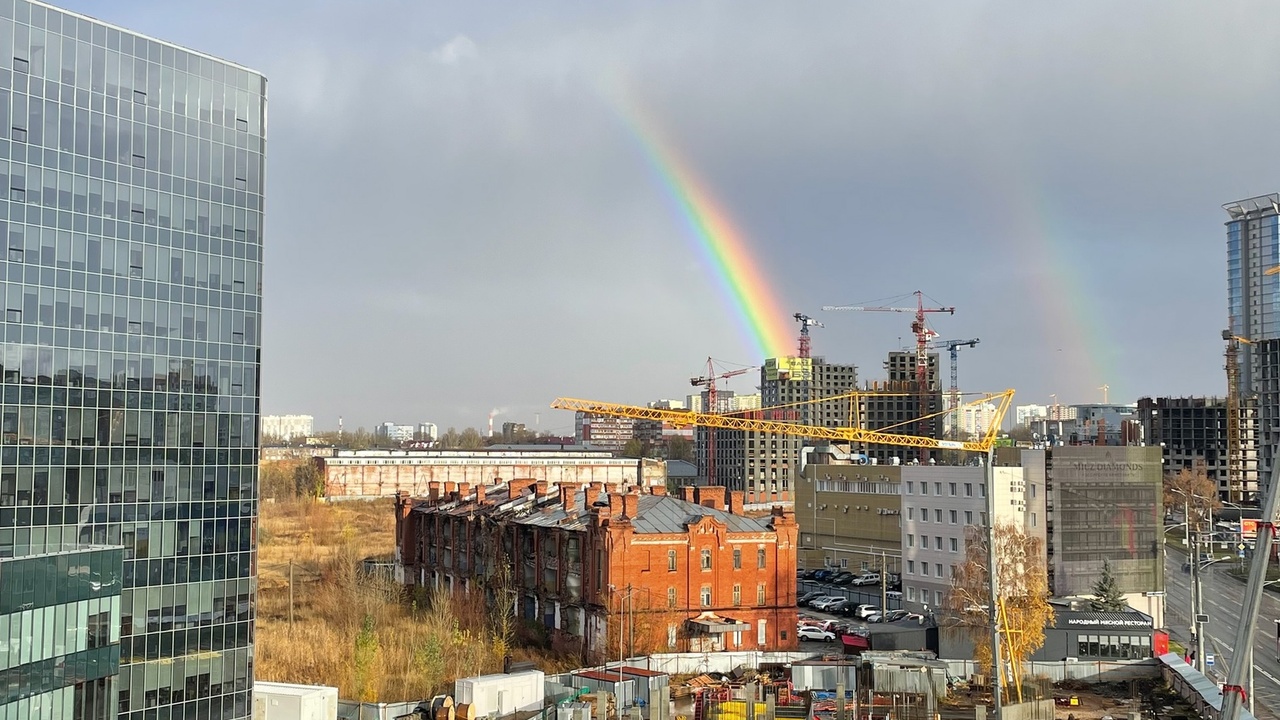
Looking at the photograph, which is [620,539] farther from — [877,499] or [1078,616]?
[877,499]

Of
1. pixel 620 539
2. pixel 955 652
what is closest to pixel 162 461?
pixel 620 539

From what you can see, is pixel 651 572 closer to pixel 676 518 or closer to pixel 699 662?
pixel 676 518

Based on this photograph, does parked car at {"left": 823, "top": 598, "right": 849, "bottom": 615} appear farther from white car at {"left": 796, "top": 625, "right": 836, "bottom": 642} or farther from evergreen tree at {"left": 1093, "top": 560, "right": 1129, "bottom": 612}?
evergreen tree at {"left": 1093, "top": 560, "right": 1129, "bottom": 612}

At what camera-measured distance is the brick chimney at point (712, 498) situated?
157 ft

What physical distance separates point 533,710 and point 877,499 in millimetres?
34454

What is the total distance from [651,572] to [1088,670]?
16481mm

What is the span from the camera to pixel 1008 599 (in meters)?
40.1

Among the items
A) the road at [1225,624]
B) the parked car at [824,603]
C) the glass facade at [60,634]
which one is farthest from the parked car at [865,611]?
the glass facade at [60,634]

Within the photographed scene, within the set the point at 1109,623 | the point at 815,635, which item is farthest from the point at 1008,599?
the point at 815,635

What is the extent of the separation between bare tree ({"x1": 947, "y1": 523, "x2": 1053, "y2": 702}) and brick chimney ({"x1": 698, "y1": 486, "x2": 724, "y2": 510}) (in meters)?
10.8

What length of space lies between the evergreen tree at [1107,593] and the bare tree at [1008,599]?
162 inches

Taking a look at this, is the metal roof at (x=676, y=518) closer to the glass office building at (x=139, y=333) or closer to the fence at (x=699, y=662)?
the fence at (x=699, y=662)

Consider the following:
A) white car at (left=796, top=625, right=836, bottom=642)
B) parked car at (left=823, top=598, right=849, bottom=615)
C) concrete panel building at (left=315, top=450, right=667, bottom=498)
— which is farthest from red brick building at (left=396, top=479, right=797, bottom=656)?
concrete panel building at (left=315, top=450, right=667, bottom=498)

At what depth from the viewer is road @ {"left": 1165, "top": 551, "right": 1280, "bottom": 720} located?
3728 centimetres
